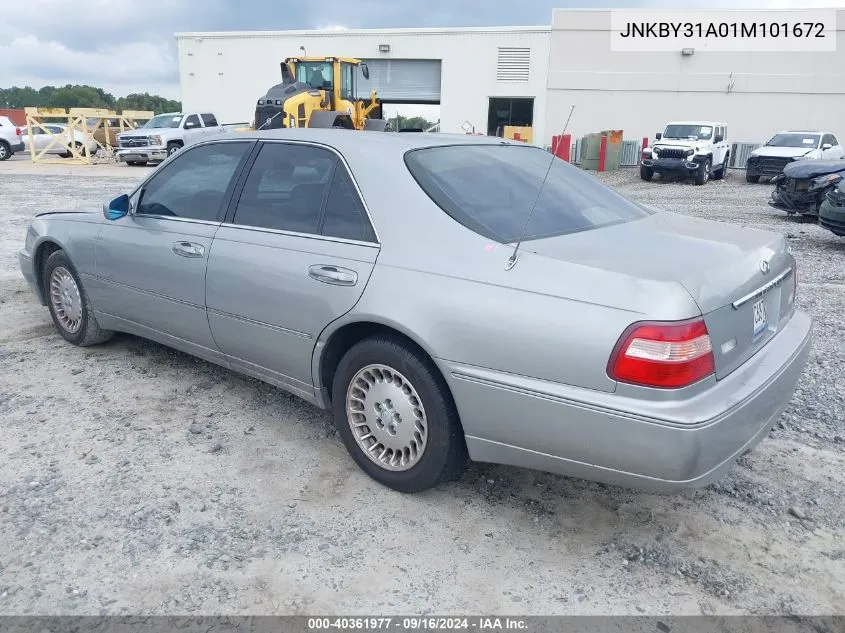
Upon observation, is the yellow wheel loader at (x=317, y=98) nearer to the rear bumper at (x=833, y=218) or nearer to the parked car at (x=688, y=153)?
the parked car at (x=688, y=153)

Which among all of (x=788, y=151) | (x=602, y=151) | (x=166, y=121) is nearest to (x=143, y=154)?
(x=166, y=121)

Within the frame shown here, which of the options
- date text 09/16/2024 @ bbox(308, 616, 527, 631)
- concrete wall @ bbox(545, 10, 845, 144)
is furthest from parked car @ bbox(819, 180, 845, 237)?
concrete wall @ bbox(545, 10, 845, 144)

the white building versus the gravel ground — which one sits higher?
the white building

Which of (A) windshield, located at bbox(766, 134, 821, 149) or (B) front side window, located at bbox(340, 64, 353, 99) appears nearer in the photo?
(B) front side window, located at bbox(340, 64, 353, 99)

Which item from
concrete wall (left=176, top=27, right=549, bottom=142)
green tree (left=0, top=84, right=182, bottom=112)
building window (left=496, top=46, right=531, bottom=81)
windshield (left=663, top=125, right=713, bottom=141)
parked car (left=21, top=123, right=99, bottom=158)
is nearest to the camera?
windshield (left=663, top=125, right=713, bottom=141)

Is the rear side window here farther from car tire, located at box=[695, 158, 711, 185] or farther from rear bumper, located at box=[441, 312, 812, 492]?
car tire, located at box=[695, 158, 711, 185]

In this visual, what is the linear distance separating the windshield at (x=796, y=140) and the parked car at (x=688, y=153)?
5.88ft

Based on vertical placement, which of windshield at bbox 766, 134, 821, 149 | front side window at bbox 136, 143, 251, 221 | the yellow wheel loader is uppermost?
the yellow wheel loader

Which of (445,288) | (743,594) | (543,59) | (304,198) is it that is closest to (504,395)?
(445,288)

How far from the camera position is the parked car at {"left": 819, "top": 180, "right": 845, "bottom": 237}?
8.35m

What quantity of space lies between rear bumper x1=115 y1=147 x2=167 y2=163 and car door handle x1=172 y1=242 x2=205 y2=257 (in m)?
21.1

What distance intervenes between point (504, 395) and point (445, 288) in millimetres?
485

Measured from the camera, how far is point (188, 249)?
3.70 metres

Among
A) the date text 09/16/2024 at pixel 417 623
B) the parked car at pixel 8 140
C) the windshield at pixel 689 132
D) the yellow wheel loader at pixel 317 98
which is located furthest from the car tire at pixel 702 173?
the parked car at pixel 8 140
